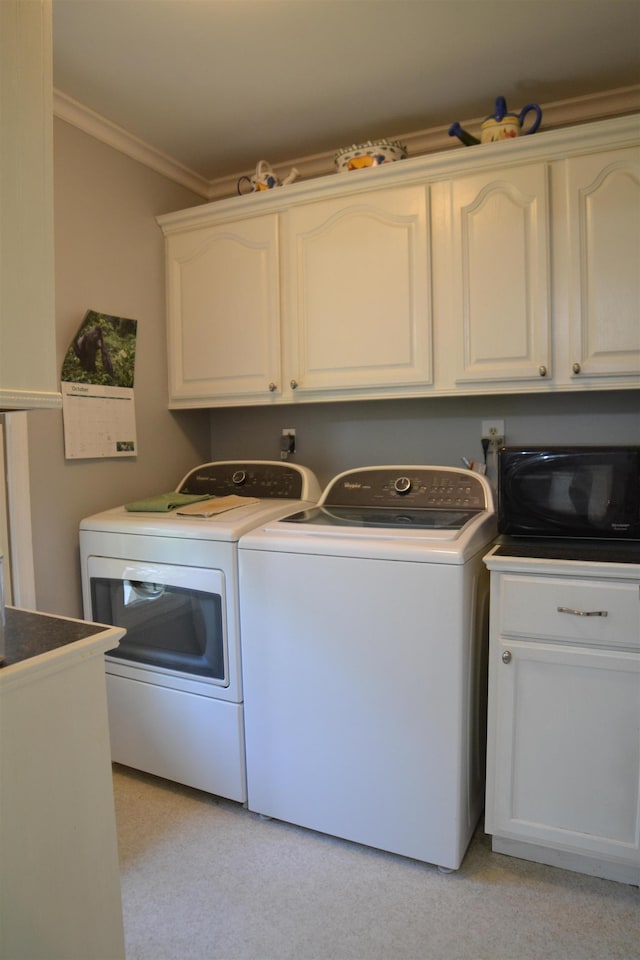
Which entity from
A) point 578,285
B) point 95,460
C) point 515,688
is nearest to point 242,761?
point 515,688

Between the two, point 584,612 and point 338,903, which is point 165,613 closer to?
point 338,903

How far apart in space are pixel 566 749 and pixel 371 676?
1.74 ft

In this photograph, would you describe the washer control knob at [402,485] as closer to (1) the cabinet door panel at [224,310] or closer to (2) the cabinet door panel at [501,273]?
(2) the cabinet door panel at [501,273]

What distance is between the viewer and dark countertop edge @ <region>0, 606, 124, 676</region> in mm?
986

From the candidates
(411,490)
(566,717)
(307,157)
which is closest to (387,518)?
(411,490)

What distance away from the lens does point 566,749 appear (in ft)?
5.17

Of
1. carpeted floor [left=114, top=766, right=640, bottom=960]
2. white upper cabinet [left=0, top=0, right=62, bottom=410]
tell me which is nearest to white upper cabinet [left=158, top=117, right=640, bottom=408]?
white upper cabinet [left=0, top=0, right=62, bottom=410]

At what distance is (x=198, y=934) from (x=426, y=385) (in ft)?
5.55

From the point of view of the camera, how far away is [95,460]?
2.27m

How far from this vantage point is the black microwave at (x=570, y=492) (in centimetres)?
167

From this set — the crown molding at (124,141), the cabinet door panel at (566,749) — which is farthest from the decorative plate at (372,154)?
the cabinet door panel at (566,749)

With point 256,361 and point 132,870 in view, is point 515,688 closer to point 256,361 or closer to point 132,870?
point 132,870

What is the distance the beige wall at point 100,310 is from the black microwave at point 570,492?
144cm

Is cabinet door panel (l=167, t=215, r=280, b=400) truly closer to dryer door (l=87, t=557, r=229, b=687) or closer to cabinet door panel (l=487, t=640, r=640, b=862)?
dryer door (l=87, t=557, r=229, b=687)
